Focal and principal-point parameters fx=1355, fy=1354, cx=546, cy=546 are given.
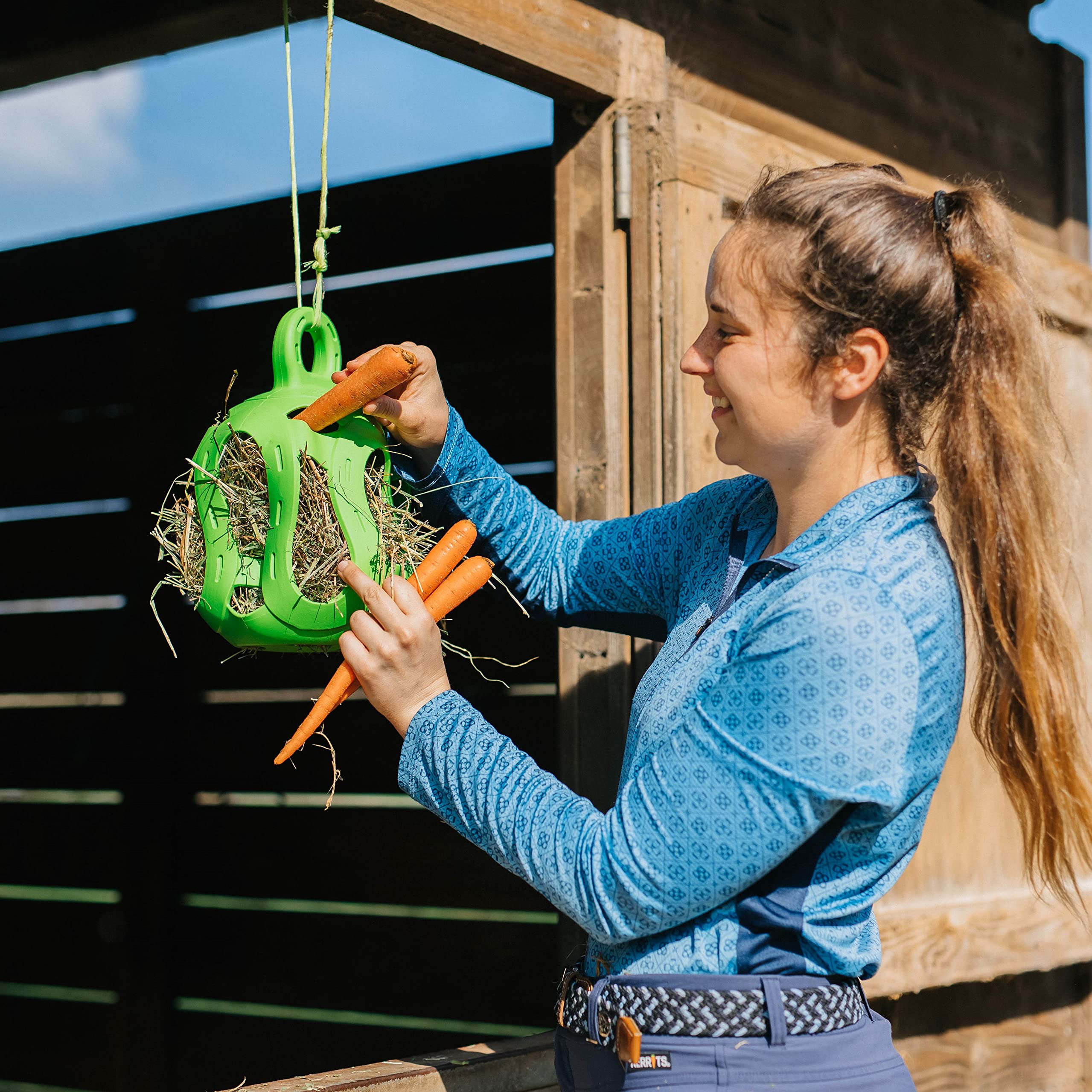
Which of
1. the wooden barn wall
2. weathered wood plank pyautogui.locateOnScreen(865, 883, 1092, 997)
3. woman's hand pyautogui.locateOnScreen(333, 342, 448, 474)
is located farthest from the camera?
the wooden barn wall

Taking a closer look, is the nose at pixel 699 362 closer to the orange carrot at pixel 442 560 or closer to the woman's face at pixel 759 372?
the woman's face at pixel 759 372

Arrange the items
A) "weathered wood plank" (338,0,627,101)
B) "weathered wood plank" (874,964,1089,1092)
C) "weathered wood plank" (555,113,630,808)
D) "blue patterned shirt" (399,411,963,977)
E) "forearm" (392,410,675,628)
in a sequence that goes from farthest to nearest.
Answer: "weathered wood plank" (874,964,1089,1092) → "weathered wood plank" (555,113,630,808) → "weathered wood plank" (338,0,627,101) → "forearm" (392,410,675,628) → "blue patterned shirt" (399,411,963,977)

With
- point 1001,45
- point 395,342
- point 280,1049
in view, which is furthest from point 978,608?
point 280,1049

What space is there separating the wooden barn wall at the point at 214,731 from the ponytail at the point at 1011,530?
203 cm

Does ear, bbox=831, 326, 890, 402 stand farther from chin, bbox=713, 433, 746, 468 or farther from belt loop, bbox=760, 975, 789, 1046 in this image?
belt loop, bbox=760, 975, 789, 1046

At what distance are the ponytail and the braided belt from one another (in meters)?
0.27

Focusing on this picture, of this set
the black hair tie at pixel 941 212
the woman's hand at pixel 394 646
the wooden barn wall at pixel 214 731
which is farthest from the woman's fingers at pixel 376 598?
the wooden barn wall at pixel 214 731

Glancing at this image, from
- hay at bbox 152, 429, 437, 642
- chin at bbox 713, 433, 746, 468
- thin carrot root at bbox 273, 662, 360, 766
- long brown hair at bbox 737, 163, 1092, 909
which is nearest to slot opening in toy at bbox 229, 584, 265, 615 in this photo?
hay at bbox 152, 429, 437, 642

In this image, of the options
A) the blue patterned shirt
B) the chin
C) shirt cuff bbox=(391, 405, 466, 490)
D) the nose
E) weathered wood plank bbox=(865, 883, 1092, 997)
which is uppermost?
the nose

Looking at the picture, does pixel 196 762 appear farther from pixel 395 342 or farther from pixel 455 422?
pixel 455 422

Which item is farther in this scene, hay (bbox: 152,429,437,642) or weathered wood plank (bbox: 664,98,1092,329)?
weathered wood plank (bbox: 664,98,1092,329)

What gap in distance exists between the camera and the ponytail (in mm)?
1312

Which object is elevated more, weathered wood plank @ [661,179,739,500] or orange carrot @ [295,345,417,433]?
weathered wood plank @ [661,179,739,500]

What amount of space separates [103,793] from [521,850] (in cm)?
331
